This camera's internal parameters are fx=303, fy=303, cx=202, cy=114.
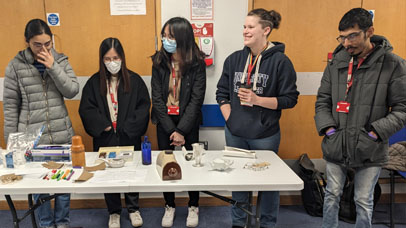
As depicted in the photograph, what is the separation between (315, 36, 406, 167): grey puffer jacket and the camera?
1823 millimetres

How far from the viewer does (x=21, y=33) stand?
2.73m

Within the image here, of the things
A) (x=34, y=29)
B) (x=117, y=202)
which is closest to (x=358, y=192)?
(x=117, y=202)

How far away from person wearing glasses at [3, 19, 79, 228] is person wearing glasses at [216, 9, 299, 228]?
120 centimetres

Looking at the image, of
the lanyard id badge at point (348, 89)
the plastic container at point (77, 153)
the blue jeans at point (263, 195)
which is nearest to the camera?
the plastic container at point (77, 153)

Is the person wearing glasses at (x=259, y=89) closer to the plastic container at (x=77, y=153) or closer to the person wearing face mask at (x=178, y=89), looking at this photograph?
the person wearing face mask at (x=178, y=89)

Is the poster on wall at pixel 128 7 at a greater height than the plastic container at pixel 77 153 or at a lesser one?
greater

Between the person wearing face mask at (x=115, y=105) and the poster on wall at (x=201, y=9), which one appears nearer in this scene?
the person wearing face mask at (x=115, y=105)

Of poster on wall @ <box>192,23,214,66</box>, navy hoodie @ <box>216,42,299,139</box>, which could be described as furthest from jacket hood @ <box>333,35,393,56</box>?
poster on wall @ <box>192,23,214,66</box>

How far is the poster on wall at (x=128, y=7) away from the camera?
2.71 m

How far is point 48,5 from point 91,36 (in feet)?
1.47

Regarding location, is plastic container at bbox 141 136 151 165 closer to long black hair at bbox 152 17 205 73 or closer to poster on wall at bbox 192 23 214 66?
long black hair at bbox 152 17 205 73

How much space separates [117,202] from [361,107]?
201 cm

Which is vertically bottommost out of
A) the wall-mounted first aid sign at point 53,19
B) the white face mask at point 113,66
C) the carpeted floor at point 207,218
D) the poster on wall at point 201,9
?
the carpeted floor at point 207,218

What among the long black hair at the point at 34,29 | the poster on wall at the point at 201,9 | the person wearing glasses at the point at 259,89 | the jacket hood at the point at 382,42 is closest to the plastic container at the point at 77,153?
the long black hair at the point at 34,29
